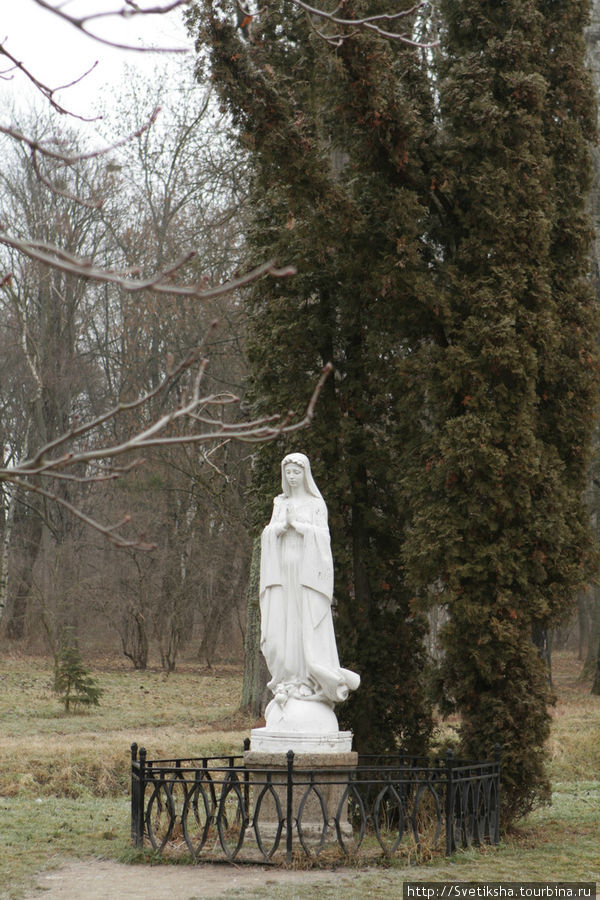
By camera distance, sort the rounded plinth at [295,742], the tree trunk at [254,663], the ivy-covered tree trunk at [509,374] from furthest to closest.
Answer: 1. the tree trunk at [254,663]
2. the ivy-covered tree trunk at [509,374]
3. the rounded plinth at [295,742]

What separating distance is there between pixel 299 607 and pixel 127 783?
4.62 m

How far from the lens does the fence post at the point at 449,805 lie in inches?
301

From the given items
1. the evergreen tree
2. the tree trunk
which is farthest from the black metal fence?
the evergreen tree

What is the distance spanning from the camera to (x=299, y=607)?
835cm

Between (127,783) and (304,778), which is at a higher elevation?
(304,778)

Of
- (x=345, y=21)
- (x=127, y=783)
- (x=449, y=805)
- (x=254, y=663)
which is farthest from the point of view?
(x=254, y=663)

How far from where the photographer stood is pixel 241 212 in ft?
64.1

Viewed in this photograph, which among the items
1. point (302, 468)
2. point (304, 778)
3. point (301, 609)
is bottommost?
point (304, 778)

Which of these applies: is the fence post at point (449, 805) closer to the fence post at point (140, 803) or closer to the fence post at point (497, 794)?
the fence post at point (497, 794)

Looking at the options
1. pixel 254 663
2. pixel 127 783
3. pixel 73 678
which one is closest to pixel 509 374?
pixel 127 783

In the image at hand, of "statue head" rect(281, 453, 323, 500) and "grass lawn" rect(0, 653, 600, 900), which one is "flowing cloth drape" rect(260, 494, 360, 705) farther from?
Answer: "grass lawn" rect(0, 653, 600, 900)

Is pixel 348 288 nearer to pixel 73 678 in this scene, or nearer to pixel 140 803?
pixel 140 803

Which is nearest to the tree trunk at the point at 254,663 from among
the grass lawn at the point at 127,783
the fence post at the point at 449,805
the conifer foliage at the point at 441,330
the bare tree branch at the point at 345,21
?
the grass lawn at the point at 127,783

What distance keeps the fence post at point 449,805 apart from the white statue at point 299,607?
936mm
